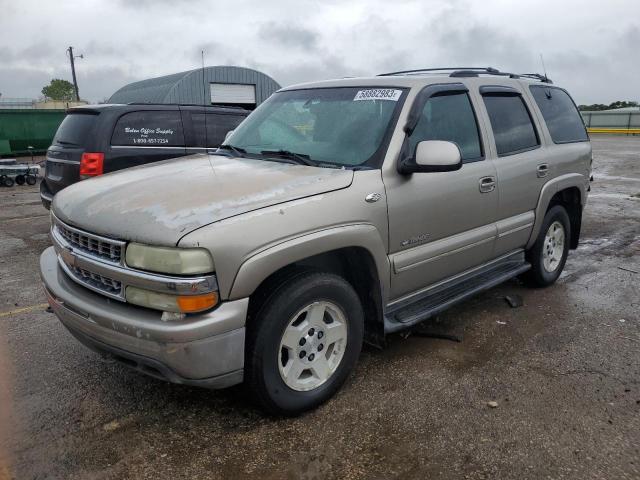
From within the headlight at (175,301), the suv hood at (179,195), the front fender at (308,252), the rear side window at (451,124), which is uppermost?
the rear side window at (451,124)

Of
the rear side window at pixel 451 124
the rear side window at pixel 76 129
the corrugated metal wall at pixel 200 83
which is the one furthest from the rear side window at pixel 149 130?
the corrugated metal wall at pixel 200 83

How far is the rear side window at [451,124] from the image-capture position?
12.1 feet

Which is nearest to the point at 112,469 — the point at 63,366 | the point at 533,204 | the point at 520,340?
the point at 63,366

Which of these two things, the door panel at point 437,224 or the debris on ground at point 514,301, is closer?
the door panel at point 437,224

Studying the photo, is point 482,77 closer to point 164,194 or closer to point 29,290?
point 164,194

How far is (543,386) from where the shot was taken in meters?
3.40

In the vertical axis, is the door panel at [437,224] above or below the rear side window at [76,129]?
below

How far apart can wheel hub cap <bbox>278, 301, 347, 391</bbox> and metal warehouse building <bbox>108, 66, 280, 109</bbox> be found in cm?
2485

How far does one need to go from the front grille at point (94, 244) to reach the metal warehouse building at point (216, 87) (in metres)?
24.3

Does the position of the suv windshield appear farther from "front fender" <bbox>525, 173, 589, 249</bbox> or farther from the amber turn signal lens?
"front fender" <bbox>525, 173, 589, 249</bbox>

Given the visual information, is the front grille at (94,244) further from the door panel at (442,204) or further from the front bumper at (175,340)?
the door panel at (442,204)

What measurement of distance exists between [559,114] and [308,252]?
11.5ft

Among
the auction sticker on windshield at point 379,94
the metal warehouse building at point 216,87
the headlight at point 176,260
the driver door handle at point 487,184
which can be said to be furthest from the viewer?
the metal warehouse building at point 216,87

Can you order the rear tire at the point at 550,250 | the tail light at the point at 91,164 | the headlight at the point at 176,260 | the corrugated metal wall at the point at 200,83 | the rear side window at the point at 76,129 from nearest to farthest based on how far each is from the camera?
the headlight at the point at 176,260 < the rear tire at the point at 550,250 < the tail light at the point at 91,164 < the rear side window at the point at 76,129 < the corrugated metal wall at the point at 200,83
